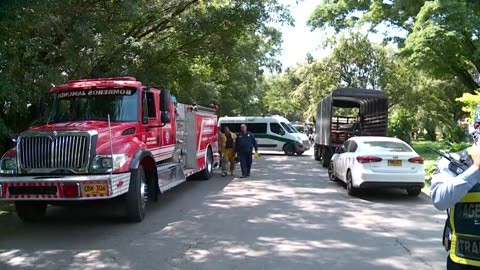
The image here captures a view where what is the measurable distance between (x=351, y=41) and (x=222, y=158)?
2595 centimetres

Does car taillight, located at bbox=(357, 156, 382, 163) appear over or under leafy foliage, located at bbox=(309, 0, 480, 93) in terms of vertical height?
under

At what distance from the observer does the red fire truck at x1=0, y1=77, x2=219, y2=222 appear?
7.98 m

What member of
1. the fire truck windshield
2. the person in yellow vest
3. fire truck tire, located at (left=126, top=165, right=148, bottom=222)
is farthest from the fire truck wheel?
fire truck tire, located at (left=126, top=165, right=148, bottom=222)

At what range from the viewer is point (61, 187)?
7.87 meters

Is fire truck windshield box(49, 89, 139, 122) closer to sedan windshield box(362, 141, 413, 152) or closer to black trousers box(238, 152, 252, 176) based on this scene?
sedan windshield box(362, 141, 413, 152)

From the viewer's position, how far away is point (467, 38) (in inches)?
920

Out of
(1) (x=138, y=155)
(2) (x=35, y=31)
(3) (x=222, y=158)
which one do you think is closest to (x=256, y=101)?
(3) (x=222, y=158)

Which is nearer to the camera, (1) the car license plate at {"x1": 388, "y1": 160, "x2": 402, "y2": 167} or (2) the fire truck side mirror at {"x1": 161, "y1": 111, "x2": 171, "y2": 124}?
(2) the fire truck side mirror at {"x1": 161, "y1": 111, "x2": 171, "y2": 124}

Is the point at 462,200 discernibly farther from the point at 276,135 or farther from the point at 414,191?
the point at 276,135

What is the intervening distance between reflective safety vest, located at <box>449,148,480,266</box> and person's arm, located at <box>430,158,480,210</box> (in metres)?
0.15

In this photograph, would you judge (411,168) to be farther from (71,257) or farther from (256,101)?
(256,101)

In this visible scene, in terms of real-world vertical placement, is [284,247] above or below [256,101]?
below

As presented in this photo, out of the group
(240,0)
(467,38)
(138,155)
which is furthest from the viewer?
(467,38)

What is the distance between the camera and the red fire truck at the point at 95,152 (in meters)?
7.98
